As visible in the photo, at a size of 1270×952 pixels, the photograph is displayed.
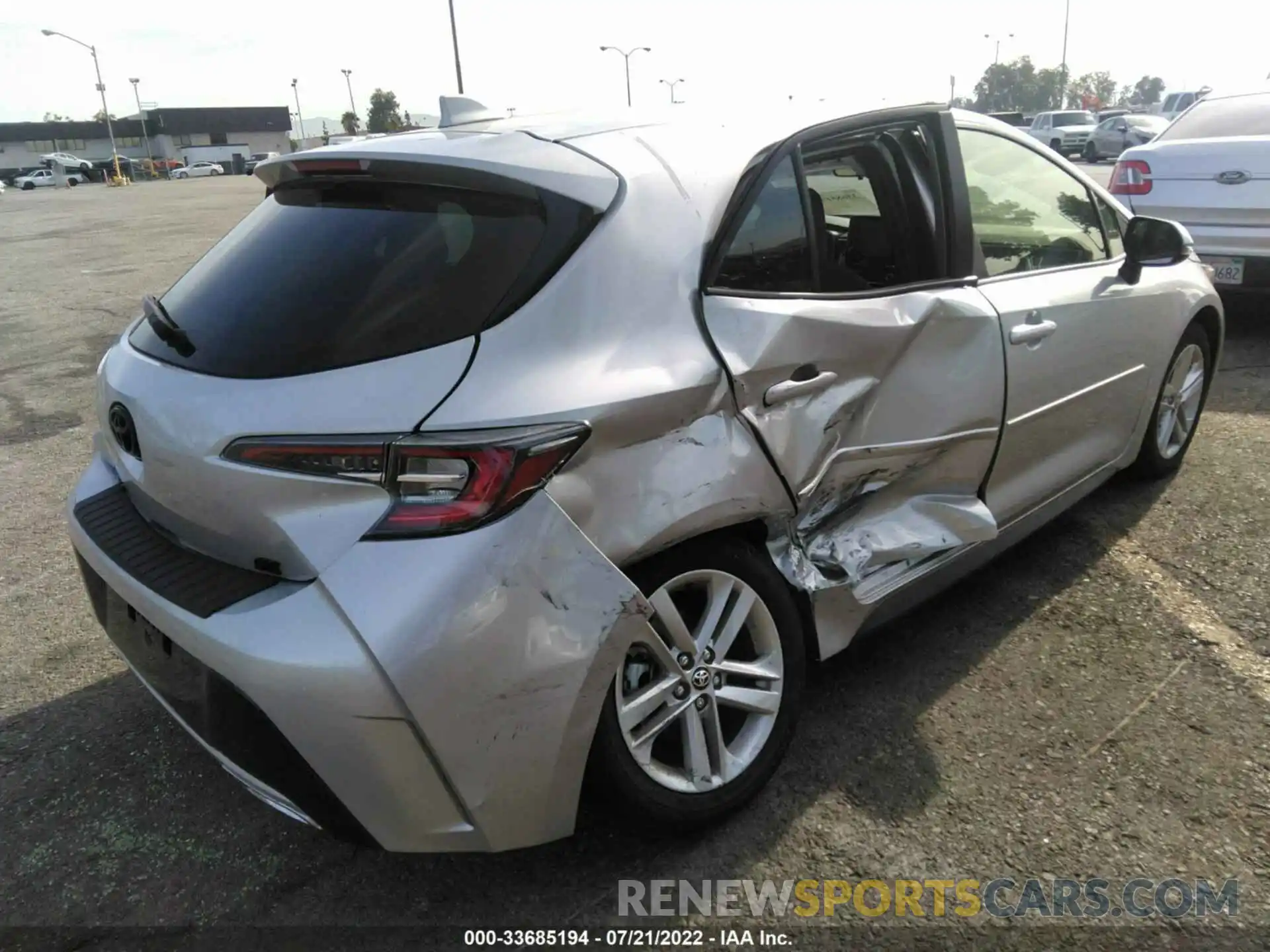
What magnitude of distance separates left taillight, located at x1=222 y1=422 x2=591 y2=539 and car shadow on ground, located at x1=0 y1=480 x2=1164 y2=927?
76 centimetres

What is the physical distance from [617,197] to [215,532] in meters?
1.13

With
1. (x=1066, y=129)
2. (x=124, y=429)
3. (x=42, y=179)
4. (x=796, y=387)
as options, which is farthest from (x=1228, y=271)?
(x=42, y=179)

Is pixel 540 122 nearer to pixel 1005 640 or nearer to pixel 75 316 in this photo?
pixel 1005 640

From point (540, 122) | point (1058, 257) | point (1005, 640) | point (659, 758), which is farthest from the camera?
point (1058, 257)

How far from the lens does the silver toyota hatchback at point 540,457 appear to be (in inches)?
74.3

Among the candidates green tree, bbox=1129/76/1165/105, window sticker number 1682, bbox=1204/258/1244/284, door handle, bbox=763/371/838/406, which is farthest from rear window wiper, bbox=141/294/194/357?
green tree, bbox=1129/76/1165/105

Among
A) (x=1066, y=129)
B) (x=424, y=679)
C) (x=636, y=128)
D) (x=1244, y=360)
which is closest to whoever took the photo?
(x=424, y=679)

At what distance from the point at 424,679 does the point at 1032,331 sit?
2.23 metres

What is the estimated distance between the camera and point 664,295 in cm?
224

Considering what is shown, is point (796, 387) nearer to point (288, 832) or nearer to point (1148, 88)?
point (288, 832)

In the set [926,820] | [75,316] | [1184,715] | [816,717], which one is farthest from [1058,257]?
[75,316]

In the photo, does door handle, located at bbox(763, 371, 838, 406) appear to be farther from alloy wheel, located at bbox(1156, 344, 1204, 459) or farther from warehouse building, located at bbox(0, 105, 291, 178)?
warehouse building, located at bbox(0, 105, 291, 178)

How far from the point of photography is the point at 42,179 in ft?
232

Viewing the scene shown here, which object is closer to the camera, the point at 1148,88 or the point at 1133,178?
the point at 1133,178
